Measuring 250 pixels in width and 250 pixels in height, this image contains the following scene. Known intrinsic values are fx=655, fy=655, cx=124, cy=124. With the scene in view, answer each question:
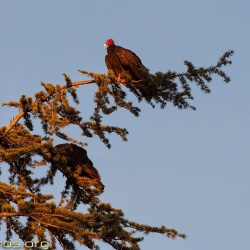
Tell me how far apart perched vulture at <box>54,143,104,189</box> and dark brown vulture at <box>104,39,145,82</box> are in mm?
1951

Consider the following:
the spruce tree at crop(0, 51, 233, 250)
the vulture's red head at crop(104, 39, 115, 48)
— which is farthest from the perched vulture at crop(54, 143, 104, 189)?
the vulture's red head at crop(104, 39, 115, 48)

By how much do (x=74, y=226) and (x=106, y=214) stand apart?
103cm

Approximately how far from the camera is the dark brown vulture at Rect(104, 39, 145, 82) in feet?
44.3

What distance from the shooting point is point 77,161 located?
12570 millimetres

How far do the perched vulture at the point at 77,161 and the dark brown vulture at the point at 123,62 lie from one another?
195 cm

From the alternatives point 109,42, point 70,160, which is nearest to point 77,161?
point 70,160

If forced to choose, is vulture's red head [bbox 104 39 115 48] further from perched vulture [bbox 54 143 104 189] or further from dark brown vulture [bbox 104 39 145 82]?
perched vulture [bbox 54 143 104 189]

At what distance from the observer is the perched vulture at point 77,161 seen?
40.8ft

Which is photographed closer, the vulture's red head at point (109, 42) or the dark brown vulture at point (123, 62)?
the dark brown vulture at point (123, 62)

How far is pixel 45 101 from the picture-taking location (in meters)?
12.3

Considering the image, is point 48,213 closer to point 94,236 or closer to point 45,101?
point 94,236

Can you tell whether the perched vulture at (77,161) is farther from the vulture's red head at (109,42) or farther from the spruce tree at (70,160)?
the vulture's red head at (109,42)

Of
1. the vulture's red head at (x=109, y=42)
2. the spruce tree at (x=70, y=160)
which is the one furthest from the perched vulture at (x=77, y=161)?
the vulture's red head at (x=109, y=42)

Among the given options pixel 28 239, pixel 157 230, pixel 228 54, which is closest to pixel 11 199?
pixel 28 239
